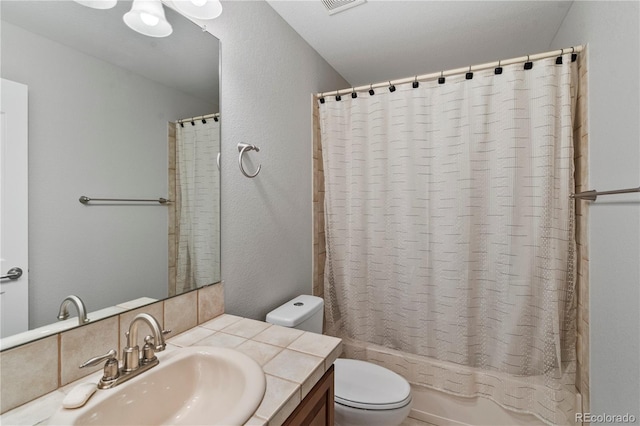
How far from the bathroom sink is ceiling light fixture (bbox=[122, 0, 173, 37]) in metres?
1.06

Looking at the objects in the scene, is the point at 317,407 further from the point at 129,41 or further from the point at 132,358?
the point at 129,41

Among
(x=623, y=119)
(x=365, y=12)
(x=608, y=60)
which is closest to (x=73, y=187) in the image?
(x=365, y=12)

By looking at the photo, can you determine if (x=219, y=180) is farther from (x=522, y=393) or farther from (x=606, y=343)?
(x=522, y=393)

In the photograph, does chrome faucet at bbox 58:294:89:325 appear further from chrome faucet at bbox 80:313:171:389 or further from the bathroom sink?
the bathroom sink

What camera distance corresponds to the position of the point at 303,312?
1512 mm

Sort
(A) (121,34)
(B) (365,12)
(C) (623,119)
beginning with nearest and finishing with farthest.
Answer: (A) (121,34) < (C) (623,119) < (B) (365,12)

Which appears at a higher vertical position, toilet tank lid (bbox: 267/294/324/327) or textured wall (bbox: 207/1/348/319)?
textured wall (bbox: 207/1/348/319)

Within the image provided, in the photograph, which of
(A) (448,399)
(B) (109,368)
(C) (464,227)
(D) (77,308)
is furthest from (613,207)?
(D) (77,308)

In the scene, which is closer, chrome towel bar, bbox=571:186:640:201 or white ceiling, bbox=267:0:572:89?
chrome towel bar, bbox=571:186:640:201

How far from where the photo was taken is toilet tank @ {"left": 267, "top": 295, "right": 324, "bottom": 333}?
142 cm

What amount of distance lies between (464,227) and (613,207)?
0.61 metres

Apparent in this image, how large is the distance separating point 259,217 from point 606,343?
1.64m

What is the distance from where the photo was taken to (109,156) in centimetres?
85

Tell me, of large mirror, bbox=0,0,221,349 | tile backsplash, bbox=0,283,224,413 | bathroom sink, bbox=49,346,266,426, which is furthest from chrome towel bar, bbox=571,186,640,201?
tile backsplash, bbox=0,283,224,413
